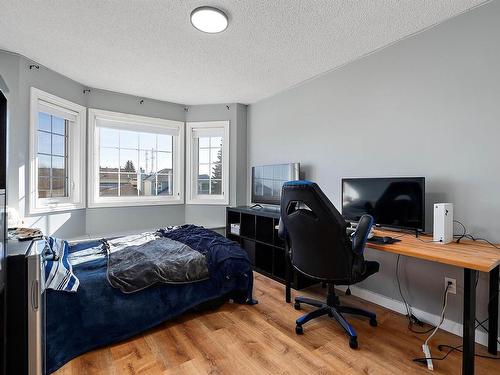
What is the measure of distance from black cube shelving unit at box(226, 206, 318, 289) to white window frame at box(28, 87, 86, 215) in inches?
78.1

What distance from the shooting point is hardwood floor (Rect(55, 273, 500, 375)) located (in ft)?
5.15

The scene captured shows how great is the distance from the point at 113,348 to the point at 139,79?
2.78 m

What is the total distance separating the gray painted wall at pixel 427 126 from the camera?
5.97 ft

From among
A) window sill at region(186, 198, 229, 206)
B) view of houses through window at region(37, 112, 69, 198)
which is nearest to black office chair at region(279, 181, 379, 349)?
window sill at region(186, 198, 229, 206)

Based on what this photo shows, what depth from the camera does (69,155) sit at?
10.7 ft

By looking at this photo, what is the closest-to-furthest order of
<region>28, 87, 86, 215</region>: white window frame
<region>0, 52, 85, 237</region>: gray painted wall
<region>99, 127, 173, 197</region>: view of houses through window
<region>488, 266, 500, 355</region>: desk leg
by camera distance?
<region>488, 266, 500, 355</region>: desk leg → <region>0, 52, 85, 237</region>: gray painted wall → <region>28, 87, 86, 215</region>: white window frame → <region>99, 127, 173, 197</region>: view of houses through window

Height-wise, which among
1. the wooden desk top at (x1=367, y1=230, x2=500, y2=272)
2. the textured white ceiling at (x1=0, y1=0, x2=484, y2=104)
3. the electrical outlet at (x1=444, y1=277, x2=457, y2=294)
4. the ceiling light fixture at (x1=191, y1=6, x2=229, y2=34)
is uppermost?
the textured white ceiling at (x1=0, y1=0, x2=484, y2=104)

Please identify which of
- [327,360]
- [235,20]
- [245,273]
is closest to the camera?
[327,360]

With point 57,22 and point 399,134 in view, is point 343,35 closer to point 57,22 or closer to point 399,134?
point 399,134

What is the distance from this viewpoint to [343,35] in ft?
7.12

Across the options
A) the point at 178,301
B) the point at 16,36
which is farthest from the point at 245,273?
the point at 16,36

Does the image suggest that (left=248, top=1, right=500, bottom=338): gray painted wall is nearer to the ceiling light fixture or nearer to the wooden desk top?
the wooden desk top

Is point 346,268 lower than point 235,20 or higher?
lower

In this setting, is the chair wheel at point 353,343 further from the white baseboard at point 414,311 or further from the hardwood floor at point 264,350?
the white baseboard at point 414,311
